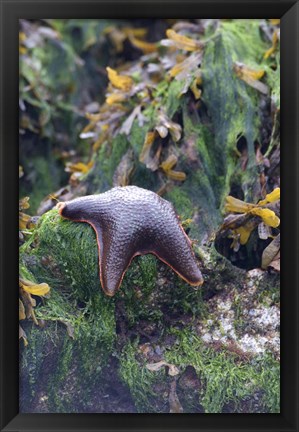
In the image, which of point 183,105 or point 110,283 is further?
point 183,105

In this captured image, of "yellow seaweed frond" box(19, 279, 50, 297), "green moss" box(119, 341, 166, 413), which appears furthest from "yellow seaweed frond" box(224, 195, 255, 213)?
"yellow seaweed frond" box(19, 279, 50, 297)

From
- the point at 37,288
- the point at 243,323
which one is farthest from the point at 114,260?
the point at 243,323

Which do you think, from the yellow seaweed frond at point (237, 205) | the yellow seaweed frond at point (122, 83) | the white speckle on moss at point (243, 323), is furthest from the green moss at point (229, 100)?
the white speckle on moss at point (243, 323)

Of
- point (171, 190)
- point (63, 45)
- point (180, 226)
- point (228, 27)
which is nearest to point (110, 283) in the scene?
point (180, 226)

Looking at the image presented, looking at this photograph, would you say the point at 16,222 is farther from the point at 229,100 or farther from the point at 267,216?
the point at 229,100

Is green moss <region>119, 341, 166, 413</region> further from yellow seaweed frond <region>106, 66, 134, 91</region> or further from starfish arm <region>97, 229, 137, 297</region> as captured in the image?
yellow seaweed frond <region>106, 66, 134, 91</region>
